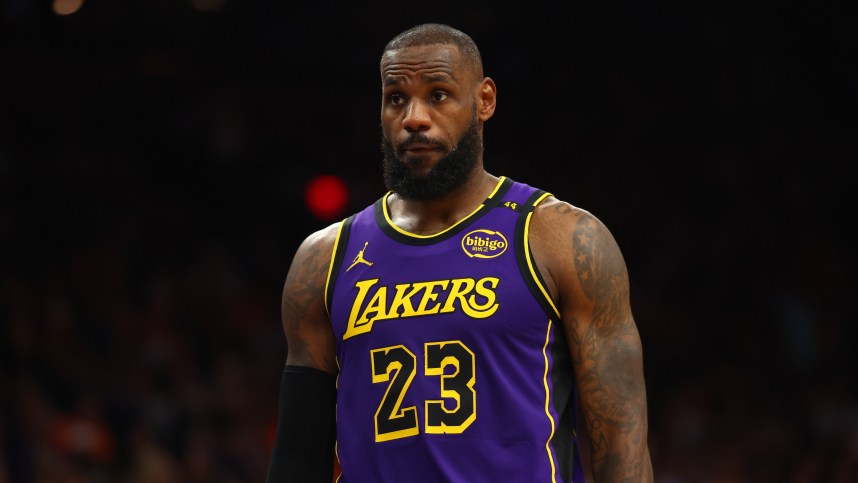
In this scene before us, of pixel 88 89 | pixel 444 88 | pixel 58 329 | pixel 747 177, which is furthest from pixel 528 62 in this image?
pixel 444 88

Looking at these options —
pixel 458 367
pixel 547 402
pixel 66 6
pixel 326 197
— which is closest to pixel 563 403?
pixel 547 402

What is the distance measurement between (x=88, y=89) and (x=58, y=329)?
2.90 m

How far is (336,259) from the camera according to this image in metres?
3.69

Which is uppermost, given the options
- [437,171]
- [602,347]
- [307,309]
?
[437,171]

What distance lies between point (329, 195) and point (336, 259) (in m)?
7.86

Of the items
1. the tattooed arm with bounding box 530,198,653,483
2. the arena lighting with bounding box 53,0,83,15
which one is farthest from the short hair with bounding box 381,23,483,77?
the arena lighting with bounding box 53,0,83,15

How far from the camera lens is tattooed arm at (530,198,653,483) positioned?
3385 mm

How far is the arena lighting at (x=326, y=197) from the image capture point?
1148cm

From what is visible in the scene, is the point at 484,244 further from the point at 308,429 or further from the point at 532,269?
the point at 308,429

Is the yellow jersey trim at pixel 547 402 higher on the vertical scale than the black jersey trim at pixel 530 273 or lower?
lower

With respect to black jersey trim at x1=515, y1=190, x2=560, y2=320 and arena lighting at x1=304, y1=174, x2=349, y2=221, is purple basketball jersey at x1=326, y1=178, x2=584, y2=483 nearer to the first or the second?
black jersey trim at x1=515, y1=190, x2=560, y2=320

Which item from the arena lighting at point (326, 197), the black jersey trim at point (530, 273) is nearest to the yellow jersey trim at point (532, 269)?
the black jersey trim at point (530, 273)

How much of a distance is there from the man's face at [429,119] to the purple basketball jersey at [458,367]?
16 centimetres

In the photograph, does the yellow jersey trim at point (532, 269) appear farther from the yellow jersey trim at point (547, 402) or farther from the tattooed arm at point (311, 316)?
the tattooed arm at point (311, 316)
